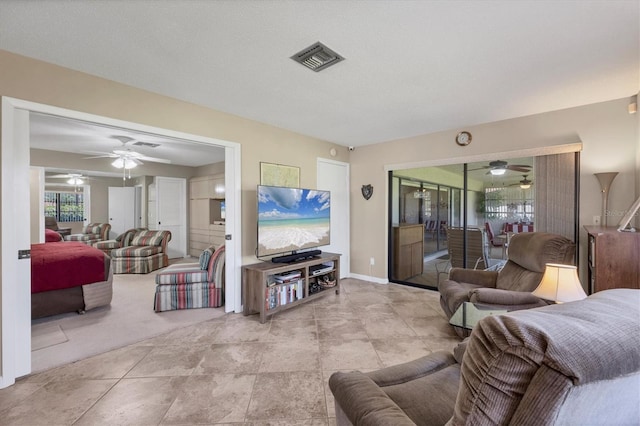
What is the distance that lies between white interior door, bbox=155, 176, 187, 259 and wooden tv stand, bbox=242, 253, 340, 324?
4.62m

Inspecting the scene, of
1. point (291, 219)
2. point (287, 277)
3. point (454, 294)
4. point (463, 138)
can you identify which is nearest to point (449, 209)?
point (463, 138)

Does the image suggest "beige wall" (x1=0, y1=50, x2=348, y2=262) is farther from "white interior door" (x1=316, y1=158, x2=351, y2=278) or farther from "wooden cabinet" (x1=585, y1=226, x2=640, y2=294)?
"wooden cabinet" (x1=585, y1=226, x2=640, y2=294)

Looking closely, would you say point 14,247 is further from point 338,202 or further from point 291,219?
point 338,202

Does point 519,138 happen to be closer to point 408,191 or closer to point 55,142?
point 408,191

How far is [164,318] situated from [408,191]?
3.99 metres

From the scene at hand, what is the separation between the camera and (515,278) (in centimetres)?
286

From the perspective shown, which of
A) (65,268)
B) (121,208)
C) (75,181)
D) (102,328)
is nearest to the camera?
(102,328)

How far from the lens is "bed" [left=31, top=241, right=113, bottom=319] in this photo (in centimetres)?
304

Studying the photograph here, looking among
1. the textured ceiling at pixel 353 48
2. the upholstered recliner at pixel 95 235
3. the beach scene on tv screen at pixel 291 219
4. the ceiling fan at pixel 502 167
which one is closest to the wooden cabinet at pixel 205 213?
the upholstered recliner at pixel 95 235

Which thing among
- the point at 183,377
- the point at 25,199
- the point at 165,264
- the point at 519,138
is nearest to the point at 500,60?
the point at 519,138

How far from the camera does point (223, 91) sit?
2.68 m

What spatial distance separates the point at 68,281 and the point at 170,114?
7.55ft

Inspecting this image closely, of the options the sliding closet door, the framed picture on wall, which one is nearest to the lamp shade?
the sliding closet door

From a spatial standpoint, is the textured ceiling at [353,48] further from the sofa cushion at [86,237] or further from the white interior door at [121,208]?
the white interior door at [121,208]
